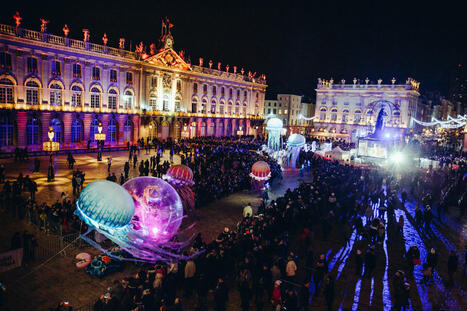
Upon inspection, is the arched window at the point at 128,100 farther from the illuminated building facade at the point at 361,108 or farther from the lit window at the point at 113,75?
the illuminated building facade at the point at 361,108

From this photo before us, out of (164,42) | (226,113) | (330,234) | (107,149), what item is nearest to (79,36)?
(164,42)

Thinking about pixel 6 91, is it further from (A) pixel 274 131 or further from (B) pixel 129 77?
(A) pixel 274 131

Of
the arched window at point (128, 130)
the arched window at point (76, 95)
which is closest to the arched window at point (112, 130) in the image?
the arched window at point (128, 130)

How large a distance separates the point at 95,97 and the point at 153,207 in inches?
1398

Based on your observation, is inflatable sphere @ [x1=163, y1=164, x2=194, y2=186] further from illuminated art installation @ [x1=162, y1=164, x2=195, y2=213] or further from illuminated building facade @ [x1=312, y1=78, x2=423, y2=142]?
illuminated building facade @ [x1=312, y1=78, x2=423, y2=142]

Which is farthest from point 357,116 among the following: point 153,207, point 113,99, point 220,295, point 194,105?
point 220,295

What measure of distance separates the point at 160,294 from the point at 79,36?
137 feet

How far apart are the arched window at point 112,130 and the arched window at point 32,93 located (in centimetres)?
924

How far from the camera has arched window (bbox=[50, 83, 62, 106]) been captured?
125ft

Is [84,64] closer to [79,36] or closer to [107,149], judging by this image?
[79,36]

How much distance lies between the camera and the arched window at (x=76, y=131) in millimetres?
40156

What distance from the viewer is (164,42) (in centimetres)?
4884

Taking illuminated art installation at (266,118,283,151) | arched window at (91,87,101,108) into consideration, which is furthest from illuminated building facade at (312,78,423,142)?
arched window at (91,87,101,108)

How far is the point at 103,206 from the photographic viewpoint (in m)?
9.30
